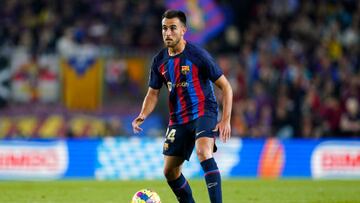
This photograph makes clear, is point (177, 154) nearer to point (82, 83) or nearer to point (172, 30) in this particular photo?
point (172, 30)

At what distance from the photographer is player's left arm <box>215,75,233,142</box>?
8.66 metres

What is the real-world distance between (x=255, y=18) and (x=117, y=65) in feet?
14.3

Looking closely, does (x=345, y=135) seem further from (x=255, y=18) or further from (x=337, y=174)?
(x=255, y=18)

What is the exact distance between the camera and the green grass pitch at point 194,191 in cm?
1139

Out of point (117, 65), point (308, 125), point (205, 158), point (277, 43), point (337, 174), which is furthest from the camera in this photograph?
point (277, 43)

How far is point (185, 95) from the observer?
29.8ft

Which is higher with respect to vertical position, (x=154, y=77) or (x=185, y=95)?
(x=154, y=77)

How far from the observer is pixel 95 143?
1656cm

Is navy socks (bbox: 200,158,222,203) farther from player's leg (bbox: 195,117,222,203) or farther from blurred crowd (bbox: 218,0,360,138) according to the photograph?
blurred crowd (bbox: 218,0,360,138)

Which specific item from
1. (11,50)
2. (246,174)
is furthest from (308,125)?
(11,50)

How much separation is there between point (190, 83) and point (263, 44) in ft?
37.8

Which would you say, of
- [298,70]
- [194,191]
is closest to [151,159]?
[194,191]

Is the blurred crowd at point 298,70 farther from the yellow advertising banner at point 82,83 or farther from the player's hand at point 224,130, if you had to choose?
the player's hand at point 224,130

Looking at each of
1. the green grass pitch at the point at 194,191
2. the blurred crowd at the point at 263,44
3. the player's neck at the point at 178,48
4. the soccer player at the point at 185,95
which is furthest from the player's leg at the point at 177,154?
the blurred crowd at the point at 263,44
